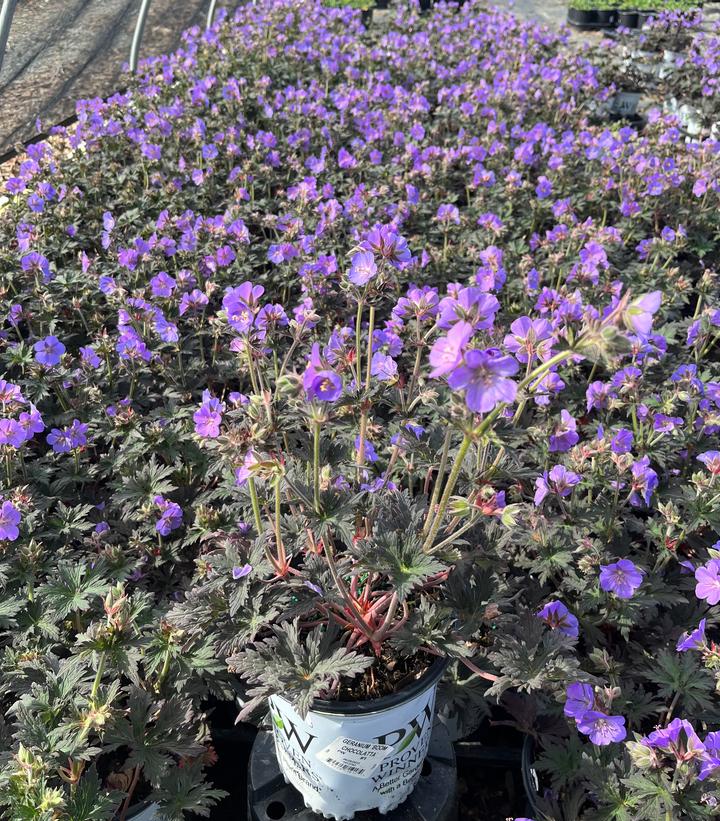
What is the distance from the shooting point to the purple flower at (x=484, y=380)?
112 cm

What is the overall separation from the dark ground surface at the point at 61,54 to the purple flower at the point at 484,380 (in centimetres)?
583

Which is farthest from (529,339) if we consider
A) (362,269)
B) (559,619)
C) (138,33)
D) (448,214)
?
(138,33)

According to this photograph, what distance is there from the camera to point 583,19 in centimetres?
1134

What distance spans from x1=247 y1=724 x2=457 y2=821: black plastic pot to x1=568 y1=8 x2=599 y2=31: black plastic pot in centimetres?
1229

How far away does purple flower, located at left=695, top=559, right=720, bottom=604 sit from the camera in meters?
1.95

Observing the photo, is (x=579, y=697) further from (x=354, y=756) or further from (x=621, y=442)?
(x=621, y=442)

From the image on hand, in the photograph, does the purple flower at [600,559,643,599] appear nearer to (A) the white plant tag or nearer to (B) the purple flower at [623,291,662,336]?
(A) the white plant tag

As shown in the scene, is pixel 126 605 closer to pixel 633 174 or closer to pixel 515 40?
pixel 633 174

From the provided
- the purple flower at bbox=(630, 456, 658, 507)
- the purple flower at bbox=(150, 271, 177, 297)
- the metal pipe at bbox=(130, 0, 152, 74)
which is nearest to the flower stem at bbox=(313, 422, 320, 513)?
the purple flower at bbox=(630, 456, 658, 507)

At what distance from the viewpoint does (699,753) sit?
5.23ft

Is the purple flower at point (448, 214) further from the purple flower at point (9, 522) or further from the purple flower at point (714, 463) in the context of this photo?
the purple flower at point (9, 522)

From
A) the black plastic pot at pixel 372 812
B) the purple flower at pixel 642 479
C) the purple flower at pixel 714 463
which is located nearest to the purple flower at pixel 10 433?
the black plastic pot at pixel 372 812

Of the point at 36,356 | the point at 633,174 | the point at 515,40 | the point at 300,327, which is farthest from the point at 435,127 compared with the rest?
the point at 300,327

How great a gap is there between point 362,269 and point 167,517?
47.4 inches
